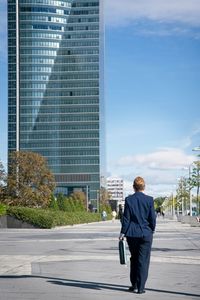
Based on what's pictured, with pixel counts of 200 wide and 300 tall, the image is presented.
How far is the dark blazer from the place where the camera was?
9352 mm

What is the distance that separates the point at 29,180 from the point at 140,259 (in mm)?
62949

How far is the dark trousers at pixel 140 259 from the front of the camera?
368 inches

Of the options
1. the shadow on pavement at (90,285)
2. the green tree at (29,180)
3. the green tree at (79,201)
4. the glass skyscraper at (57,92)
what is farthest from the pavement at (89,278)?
the glass skyscraper at (57,92)

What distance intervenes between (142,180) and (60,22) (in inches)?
7370

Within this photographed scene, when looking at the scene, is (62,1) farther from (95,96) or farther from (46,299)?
(46,299)

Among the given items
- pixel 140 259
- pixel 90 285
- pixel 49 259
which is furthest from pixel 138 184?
pixel 49 259

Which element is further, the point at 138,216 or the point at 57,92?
the point at 57,92

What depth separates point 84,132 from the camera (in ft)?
608

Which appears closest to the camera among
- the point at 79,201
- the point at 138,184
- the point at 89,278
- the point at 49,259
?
the point at 138,184

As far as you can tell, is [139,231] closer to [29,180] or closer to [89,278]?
[89,278]

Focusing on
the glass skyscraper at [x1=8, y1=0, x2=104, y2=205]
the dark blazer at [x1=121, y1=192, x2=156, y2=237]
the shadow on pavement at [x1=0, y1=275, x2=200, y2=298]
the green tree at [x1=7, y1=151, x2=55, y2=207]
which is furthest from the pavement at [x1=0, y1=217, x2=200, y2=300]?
the glass skyscraper at [x1=8, y1=0, x2=104, y2=205]

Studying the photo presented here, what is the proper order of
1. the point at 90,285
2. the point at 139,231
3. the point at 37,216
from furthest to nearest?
the point at 37,216, the point at 90,285, the point at 139,231

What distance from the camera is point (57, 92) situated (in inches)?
7244

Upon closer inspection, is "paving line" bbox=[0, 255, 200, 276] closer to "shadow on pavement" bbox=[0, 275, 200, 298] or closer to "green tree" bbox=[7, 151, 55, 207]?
"shadow on pavement" bbox=[0, 275, 200, 298]
